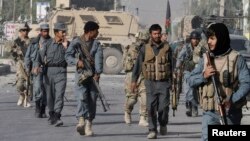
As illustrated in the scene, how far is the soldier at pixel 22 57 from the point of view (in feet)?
61.6

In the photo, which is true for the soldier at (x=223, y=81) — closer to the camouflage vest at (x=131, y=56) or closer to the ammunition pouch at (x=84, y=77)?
the ammunition pouch at (x=84, y=77)

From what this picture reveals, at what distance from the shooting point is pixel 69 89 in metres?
27.0

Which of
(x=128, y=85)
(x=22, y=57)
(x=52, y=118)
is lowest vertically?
(x=52, y=118)

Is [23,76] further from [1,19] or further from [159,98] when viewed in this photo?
[1,19]

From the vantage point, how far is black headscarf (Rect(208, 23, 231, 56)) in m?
7.94

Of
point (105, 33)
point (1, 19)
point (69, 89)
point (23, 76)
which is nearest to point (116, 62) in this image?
point (105, 33)

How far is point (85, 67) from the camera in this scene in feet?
45.2

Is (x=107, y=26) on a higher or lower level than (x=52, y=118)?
higher

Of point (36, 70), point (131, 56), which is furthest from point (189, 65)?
point (36, 70)

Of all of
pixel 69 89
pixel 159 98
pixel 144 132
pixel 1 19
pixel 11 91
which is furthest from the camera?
pixel 1 19

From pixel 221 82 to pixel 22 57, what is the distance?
447 inches

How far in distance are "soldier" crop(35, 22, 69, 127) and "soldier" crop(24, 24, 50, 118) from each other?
559 millimetres

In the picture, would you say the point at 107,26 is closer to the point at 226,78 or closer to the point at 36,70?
the point at 36,70

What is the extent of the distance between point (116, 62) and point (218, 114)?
2932cm
